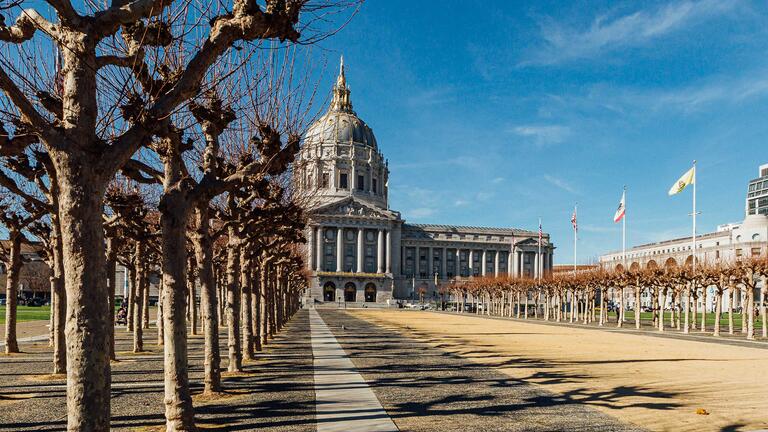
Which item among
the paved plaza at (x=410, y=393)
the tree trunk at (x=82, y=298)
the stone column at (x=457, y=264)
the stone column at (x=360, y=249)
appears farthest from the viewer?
the stone column at (x=457, y=264)

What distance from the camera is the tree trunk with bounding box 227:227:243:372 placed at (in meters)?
17.3

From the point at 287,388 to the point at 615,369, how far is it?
11.3 metres

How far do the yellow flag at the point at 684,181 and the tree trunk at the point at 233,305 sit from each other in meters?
52.3

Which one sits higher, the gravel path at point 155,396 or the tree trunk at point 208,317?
the tree trunk at point 208,317

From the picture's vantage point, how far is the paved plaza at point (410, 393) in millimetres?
11766

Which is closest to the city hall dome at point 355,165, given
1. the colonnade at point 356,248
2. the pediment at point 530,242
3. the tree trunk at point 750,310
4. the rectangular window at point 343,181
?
the rectangular window at point 343,181

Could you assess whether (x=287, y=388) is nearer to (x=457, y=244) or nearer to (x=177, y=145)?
(x=177, y=145)

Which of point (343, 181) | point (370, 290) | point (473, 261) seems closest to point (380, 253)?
point (370, 290)

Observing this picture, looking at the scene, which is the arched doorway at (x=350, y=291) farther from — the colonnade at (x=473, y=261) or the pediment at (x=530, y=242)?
the pediment at (x=530, y=242)

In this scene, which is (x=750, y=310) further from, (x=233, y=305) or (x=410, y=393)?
(x=233, y=305)

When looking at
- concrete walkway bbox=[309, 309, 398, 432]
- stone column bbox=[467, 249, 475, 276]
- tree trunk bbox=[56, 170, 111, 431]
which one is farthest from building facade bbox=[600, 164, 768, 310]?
tree trunk bbox=[56, 170, 111, 431]

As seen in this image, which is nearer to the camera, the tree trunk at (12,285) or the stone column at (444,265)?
the tree trunk at (12,285)

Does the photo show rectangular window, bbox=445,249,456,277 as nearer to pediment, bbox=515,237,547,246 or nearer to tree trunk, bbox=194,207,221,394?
pediment, bbox=515,237,547,246

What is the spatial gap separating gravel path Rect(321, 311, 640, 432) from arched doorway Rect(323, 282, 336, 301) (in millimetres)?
118102
